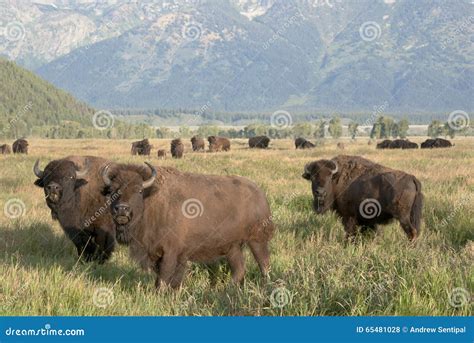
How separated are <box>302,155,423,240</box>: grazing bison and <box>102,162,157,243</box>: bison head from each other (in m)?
→ 3.99

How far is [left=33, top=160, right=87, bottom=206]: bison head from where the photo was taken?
8.69 meters

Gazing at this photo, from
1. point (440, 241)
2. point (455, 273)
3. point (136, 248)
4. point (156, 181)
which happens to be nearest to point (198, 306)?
point (136, 248)

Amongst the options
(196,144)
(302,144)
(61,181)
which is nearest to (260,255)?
(61,181)

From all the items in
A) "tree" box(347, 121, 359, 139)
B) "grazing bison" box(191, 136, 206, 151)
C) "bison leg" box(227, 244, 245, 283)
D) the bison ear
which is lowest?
"tree" box(347, 121, 359, 139)

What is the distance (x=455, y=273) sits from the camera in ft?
20.2

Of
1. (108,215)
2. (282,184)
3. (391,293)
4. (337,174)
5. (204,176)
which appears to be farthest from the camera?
(282,184)

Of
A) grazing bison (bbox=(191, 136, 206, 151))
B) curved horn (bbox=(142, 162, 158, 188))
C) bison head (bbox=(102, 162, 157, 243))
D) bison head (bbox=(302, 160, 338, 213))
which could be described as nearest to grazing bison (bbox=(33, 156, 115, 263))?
bison head (bbox=(102, 162, 157, 243))

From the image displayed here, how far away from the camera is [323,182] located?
404 inches

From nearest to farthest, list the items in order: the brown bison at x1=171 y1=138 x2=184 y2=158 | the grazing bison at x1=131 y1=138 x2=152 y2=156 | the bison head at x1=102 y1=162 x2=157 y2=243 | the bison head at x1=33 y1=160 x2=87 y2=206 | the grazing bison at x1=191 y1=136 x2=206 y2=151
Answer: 1. the bison head at x1=102 y1=162 x2=157 y2=243
2. the bison head at x1=33 y1=160 x2=87 y2=206
3. the brown bison at x1=171 y1=138 x2=184 y2=158
4. the grazing bison at x1=131 y1=138 x2=152 y2=156
5. the grazing bison at x1=191 y1=136 x2=206 y2=151

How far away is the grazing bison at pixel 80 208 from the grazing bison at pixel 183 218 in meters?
1.65

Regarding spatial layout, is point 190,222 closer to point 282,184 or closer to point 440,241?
point 440,241

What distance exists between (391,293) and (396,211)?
443 centimetres

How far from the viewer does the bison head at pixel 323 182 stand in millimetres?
10258

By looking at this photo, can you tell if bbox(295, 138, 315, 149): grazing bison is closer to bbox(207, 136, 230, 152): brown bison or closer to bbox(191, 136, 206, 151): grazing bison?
bbox(207, 136, 230, 152): brown bison
